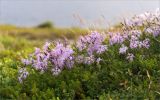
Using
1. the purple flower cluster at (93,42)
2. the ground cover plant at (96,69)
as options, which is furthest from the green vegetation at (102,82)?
the purple flower cluster at (93,42)

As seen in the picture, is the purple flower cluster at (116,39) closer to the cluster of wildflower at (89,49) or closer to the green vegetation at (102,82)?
the cluster of wildflower at (89,49)

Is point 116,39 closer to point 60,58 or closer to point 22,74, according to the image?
point 60,58

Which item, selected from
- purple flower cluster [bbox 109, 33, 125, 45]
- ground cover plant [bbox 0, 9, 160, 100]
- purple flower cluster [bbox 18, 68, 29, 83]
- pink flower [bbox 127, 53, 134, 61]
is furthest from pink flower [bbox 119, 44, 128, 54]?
purple flower cluster [bbox 18, 68, 29, 83]

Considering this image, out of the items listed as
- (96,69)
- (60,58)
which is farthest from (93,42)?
(60,58)

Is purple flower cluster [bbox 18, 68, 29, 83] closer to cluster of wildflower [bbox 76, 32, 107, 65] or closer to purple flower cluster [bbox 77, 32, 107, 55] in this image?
cluster of wildflower [bbox 76, 32, 107, 65]

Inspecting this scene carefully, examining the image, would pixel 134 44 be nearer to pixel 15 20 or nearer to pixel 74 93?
pixel 74 93

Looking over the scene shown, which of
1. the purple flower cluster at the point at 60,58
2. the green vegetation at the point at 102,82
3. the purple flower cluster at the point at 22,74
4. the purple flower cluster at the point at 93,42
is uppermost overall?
the purple flower cluster at the point at 93,42

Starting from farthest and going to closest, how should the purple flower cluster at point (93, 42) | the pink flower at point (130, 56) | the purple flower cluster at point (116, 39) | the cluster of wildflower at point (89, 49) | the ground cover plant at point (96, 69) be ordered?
1. the purple flower cluster at point (116, 39)
2. the purple flower cluster at point (93, 42)
3. the cluster of wildflower at point (89, 49)
4. the pink flower at point (130, 56)
5. the ground cover plant at point (96, 69)

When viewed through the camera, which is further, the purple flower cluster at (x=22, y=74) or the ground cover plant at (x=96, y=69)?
the purple flower cluster at (x=22, y=74)
